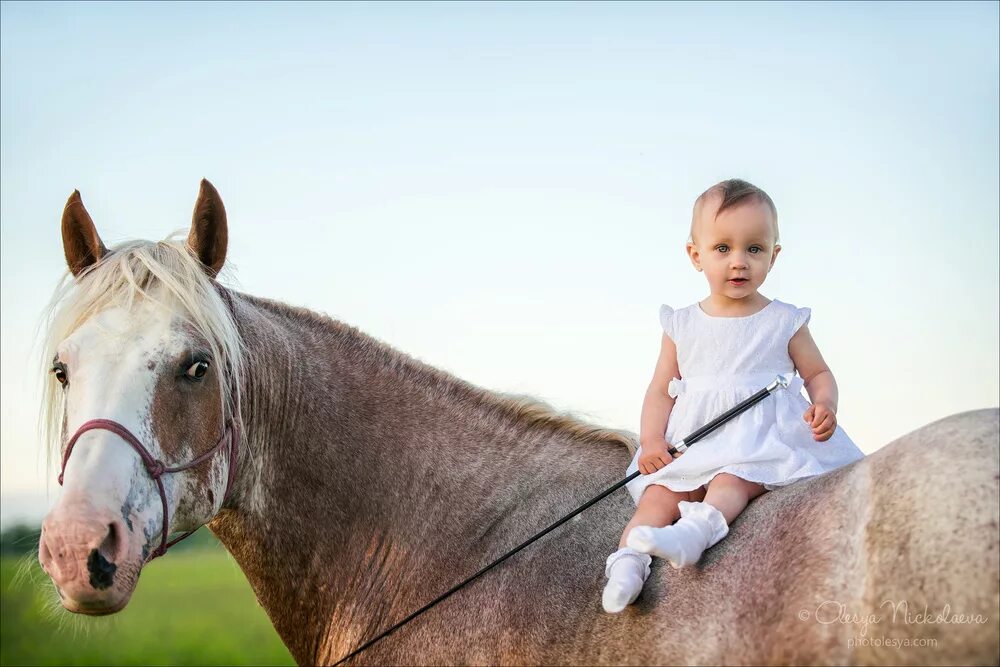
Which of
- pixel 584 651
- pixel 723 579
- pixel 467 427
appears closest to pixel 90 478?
pixel 467 427

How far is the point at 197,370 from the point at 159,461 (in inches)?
15.2

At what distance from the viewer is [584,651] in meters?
3.00

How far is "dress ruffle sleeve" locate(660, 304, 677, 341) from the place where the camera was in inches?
137

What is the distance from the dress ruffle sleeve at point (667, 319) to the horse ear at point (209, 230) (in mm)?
1926

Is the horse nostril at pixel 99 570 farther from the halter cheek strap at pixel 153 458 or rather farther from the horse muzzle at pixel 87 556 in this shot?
the halter cheek strap at pixel 153 458

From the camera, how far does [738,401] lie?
10.7 feet

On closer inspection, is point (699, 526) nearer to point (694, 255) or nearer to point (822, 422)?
point (822, 422)

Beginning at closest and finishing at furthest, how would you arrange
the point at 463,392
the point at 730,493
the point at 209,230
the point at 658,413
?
the point at 730,493, the point at 658,413, the point at 209,230, the point at 463,392

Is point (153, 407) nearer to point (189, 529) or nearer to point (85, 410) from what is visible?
point (85, 410)

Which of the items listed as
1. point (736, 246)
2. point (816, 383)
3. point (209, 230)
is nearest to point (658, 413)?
point (816, 383)

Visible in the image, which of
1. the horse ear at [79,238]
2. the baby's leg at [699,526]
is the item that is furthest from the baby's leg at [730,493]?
the horse ear at [79,238]

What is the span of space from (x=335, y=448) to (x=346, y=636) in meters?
0.80

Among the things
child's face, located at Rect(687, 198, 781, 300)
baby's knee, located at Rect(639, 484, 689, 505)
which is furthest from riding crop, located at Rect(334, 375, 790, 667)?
child's face, located at Rect(687, 198, 781, 300)

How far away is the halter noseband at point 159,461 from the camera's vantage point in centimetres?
299
